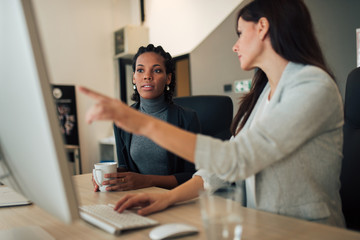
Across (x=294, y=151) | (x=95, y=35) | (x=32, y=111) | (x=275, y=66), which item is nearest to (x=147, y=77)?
(x=275, y=66)

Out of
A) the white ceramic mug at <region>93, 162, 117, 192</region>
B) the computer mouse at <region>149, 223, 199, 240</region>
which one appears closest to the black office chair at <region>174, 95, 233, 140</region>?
the white ceramic mug at <region>93, 162, 117, 192</region>

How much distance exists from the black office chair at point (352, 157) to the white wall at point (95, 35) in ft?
8.57

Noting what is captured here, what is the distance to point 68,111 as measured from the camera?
4.02 meters

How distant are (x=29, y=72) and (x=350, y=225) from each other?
1158 millimetres

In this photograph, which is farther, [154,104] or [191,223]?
[154,104]

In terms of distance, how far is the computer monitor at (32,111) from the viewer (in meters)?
0.41

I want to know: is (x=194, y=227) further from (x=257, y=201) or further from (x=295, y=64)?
(x=295, y=64)

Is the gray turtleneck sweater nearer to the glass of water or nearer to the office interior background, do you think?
the glass of water

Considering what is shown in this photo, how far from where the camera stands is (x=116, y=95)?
4520 mm

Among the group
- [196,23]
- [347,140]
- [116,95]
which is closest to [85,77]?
[116,95]

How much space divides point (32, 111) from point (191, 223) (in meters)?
0.46

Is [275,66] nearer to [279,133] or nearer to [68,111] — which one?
[279,133]

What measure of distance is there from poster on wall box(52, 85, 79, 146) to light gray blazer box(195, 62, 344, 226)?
3.52m

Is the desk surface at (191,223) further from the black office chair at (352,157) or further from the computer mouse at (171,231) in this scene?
the black office chair at (352,157)
